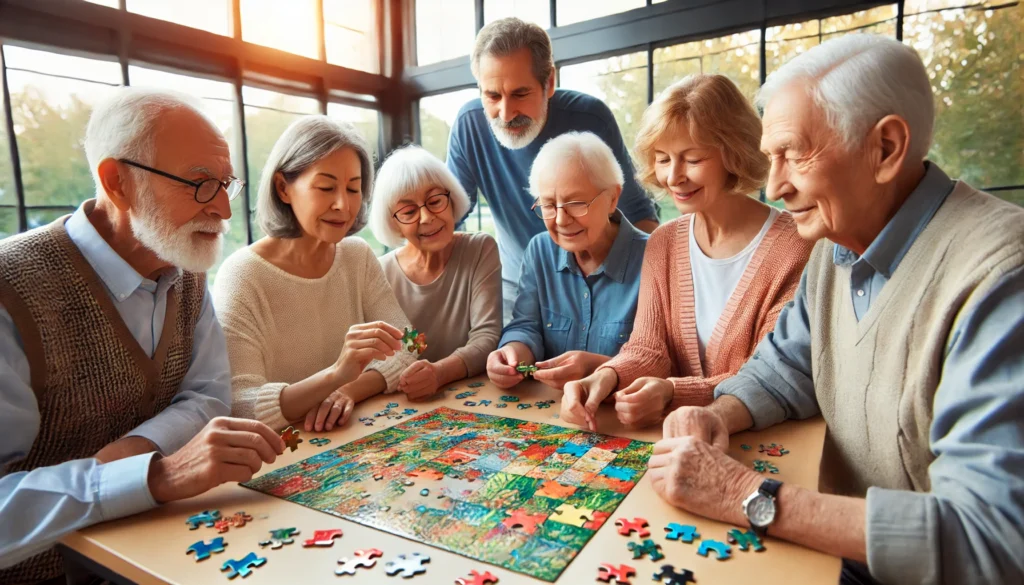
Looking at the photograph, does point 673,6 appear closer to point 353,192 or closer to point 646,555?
point 353,192

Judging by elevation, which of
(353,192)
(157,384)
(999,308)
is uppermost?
(353,192)

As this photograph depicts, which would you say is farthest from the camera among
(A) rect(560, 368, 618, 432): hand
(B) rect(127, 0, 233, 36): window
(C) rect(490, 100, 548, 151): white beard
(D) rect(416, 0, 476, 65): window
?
(D) rect(416, 0, 476, 65): window

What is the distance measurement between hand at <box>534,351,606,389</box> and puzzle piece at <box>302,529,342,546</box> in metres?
1.11

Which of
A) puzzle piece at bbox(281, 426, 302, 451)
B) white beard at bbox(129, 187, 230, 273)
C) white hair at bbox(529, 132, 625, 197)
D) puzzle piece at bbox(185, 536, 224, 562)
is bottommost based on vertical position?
puzzle piece at bbox(185, 536, 224, 562)

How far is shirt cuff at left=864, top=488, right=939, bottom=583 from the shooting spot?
3.88ft

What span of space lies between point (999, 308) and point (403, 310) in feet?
8.59

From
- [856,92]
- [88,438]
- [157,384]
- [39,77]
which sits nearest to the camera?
[856,92]

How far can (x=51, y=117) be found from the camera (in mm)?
5484

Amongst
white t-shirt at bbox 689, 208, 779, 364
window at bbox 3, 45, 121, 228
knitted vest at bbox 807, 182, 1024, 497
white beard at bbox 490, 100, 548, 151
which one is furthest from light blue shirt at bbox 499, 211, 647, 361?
window at bbox 3, 45, 121, 228

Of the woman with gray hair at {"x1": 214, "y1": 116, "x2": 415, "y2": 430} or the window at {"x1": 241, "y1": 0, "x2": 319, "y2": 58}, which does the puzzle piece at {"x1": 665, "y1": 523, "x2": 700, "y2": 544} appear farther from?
the window at {"x1": 241, "y1": 0, "x2": 319, "y2": 58}

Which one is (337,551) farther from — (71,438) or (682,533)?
(71,438)

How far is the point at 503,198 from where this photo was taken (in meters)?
4.06

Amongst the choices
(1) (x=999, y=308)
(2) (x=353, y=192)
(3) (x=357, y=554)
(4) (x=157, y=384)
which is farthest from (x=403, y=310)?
(1) (x=999, y=308)

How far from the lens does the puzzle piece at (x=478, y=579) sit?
1.20m
